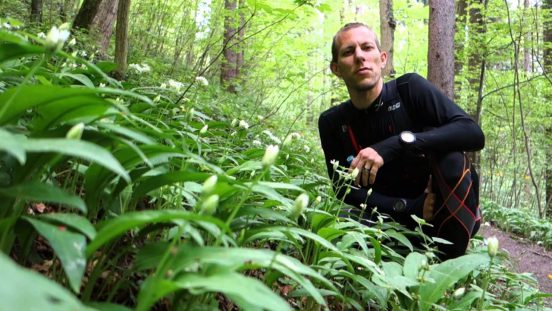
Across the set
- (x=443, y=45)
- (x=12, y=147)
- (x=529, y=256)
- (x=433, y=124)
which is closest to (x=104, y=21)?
(x=433, y=124)

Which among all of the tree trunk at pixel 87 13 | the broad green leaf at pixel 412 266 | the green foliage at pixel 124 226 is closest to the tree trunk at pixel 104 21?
the tree trunk at pixel 87 13

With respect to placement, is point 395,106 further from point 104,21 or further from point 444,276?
point 104,21

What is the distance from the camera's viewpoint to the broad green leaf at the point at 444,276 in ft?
5.60

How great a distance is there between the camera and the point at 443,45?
5199 mm

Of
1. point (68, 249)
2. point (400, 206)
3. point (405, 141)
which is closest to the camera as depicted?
point (68, 249)

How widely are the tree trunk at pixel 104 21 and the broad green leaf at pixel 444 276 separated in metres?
4.17

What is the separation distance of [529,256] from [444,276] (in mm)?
5083

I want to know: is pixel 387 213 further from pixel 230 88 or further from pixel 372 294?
pixel 230 88

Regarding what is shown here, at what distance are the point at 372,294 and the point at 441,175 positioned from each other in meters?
Answer: 1.23

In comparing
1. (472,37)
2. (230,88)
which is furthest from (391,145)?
(230,88)

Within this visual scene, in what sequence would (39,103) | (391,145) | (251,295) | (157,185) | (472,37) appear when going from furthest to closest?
1. (472,37)
2. (391,145)
3. (157,185)
4. (39,103)
5. (251,295)

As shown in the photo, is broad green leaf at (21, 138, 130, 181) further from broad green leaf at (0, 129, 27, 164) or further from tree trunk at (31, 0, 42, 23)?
tree trunk at (31, 0, 42, 23)

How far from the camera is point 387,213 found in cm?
294

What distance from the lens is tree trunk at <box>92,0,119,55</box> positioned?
482cm
